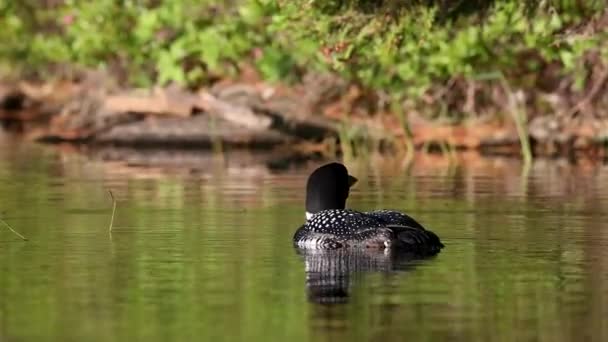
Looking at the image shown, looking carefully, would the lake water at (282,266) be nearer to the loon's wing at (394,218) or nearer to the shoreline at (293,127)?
the loon's wing at (394,218)

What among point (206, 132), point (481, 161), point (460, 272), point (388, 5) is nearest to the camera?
point (460, 272)

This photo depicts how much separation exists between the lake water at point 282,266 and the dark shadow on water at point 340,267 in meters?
0.02

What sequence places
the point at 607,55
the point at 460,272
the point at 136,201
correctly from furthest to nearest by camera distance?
1. the point at 607,55
2. the point at 136,201
3. the point at 460,272

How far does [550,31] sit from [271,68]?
9.80 m

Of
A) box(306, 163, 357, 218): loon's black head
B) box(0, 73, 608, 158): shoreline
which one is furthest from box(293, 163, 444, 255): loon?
box(0, 73, 608, 158): shoreline

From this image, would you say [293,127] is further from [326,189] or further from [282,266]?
[282,266]

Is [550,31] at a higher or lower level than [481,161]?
higher

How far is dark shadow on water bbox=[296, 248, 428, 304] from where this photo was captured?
12133 millimetres

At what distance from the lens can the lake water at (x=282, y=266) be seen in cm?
1067

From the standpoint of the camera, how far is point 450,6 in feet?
65.0

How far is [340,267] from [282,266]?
0.44m

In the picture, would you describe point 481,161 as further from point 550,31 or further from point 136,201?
point 136,201

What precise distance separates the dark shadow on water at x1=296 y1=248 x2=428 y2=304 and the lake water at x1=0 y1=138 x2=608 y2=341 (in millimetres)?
21

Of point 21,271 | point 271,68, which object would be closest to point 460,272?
point 21,271
